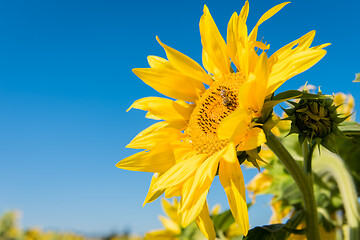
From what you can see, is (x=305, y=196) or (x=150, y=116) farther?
(x=150, y=116)

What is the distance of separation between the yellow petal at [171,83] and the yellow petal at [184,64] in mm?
33

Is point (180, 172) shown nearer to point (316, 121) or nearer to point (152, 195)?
point (152, 195)

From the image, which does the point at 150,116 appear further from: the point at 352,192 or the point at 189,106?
the point at 352,192

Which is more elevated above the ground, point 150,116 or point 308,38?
point 308,38

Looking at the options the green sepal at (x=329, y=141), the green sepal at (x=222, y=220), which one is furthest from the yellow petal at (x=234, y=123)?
the green sepal at (x=222, y=220)

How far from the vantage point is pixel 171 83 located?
3.84 feet

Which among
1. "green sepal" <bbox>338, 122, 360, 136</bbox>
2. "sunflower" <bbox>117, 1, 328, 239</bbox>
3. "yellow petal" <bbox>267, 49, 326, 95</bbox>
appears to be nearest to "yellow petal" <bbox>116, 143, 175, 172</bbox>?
"sunflower" <bbox>117, 1, 328, 239</bbox>

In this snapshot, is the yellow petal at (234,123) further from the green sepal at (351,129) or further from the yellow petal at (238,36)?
the green sepal at (351,129)

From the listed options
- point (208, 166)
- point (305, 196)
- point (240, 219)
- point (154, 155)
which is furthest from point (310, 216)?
point (154, 155)

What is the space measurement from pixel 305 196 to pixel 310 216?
5 cm

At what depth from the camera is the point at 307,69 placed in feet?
3.05

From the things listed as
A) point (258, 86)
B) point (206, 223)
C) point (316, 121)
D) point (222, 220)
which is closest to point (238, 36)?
point (258, 86)

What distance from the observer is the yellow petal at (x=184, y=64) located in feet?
3.62

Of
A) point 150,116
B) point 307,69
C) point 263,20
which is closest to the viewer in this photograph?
point 307,69
